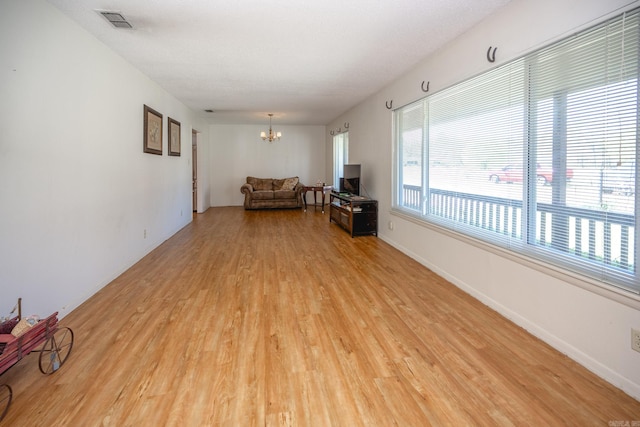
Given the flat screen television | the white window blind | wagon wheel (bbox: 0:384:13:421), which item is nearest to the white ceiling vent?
wagon wheel (bbox: 0:384:13:421)

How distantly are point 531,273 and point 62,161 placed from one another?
368cm

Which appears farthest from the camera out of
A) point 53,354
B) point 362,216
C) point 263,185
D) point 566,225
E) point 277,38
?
point 263,185

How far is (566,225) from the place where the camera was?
2250 millimetres

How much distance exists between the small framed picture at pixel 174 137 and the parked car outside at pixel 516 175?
4.98m

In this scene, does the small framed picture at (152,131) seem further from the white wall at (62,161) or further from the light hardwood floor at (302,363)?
the light hardwood floor at (302,363)

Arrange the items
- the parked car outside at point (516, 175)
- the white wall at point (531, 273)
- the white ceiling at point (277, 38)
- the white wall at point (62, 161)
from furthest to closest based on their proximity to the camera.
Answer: the white ceiling at point (277, 38), the parked car outside at point (516, 175), the white wall at point (62, 161), the white wall at point (531, 273)

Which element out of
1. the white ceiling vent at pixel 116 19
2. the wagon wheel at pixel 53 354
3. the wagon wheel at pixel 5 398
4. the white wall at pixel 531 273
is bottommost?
the wagon wheel at pixel 5 398

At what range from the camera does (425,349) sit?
87.3 inches

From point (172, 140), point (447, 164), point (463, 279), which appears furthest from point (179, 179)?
point (463, 279)

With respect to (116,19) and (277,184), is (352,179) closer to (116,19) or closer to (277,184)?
(277,184)

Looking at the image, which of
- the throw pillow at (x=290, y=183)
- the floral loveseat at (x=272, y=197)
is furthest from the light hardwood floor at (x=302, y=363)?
the throw pillow at (x=290, y=183)

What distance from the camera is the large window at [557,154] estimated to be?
187 centimetres

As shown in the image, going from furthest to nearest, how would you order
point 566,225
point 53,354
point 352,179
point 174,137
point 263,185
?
point 263,185, point 352,179, point 174,137, point 566,225, point 53,354

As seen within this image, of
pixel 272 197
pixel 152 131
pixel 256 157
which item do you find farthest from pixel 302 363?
pixel 256 157
